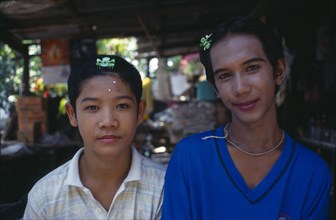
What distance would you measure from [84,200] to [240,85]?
116 cm

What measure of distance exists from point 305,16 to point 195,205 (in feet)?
15.0

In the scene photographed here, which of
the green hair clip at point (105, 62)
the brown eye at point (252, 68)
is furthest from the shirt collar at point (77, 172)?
the brown eye at point (252, 68)

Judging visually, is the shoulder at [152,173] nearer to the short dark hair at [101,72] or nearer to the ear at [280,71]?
the short dark hair at [101,72]

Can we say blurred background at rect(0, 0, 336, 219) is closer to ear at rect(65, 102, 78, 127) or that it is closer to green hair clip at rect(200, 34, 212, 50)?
ear at rect(65, 102, 78, 127)

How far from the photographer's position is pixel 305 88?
5258 mm

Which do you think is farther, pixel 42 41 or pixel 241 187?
pixel 42 41

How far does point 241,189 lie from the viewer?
5.59 feet

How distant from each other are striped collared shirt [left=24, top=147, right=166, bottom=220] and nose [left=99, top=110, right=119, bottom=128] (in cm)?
36

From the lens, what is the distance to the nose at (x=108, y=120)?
1.95 m

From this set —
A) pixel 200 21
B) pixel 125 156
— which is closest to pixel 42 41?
pixel 200 21

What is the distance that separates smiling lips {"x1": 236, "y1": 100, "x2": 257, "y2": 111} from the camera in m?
1.73

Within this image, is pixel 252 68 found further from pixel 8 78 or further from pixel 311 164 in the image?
pixel 8 78

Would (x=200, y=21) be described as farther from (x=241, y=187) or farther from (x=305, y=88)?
(x=241, y=187)

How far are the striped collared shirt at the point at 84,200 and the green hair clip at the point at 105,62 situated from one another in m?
0.66
